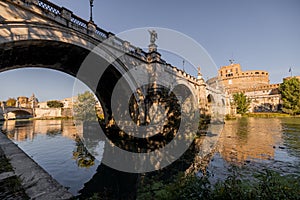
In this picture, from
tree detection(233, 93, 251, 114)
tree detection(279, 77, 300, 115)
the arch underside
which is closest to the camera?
the arch underside

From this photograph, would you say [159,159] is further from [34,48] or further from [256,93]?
[256,93]

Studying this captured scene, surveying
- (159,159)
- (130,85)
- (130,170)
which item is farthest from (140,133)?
(130,170)

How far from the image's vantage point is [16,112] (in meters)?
54.2

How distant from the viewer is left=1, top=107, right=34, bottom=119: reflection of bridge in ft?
159

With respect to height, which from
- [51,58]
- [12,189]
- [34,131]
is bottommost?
[34,131]

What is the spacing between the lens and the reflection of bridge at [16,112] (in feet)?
159

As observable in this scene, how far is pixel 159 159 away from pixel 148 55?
10370 mm

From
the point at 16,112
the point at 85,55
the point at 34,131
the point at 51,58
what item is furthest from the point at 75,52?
the point at 16,112

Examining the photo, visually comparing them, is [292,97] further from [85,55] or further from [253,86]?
[85,55]

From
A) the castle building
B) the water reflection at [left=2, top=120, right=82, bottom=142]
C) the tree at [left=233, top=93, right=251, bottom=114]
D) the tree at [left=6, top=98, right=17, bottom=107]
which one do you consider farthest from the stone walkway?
the tree at [left=6, top=98, right=17, bottom=107]

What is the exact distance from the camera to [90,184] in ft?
18.4

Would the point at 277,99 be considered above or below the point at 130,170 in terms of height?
above

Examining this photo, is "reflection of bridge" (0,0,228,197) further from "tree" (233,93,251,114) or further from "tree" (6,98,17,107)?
"tree" (6,98,17,107)

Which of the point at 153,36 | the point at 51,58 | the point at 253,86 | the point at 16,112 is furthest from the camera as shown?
the point at 253,86
